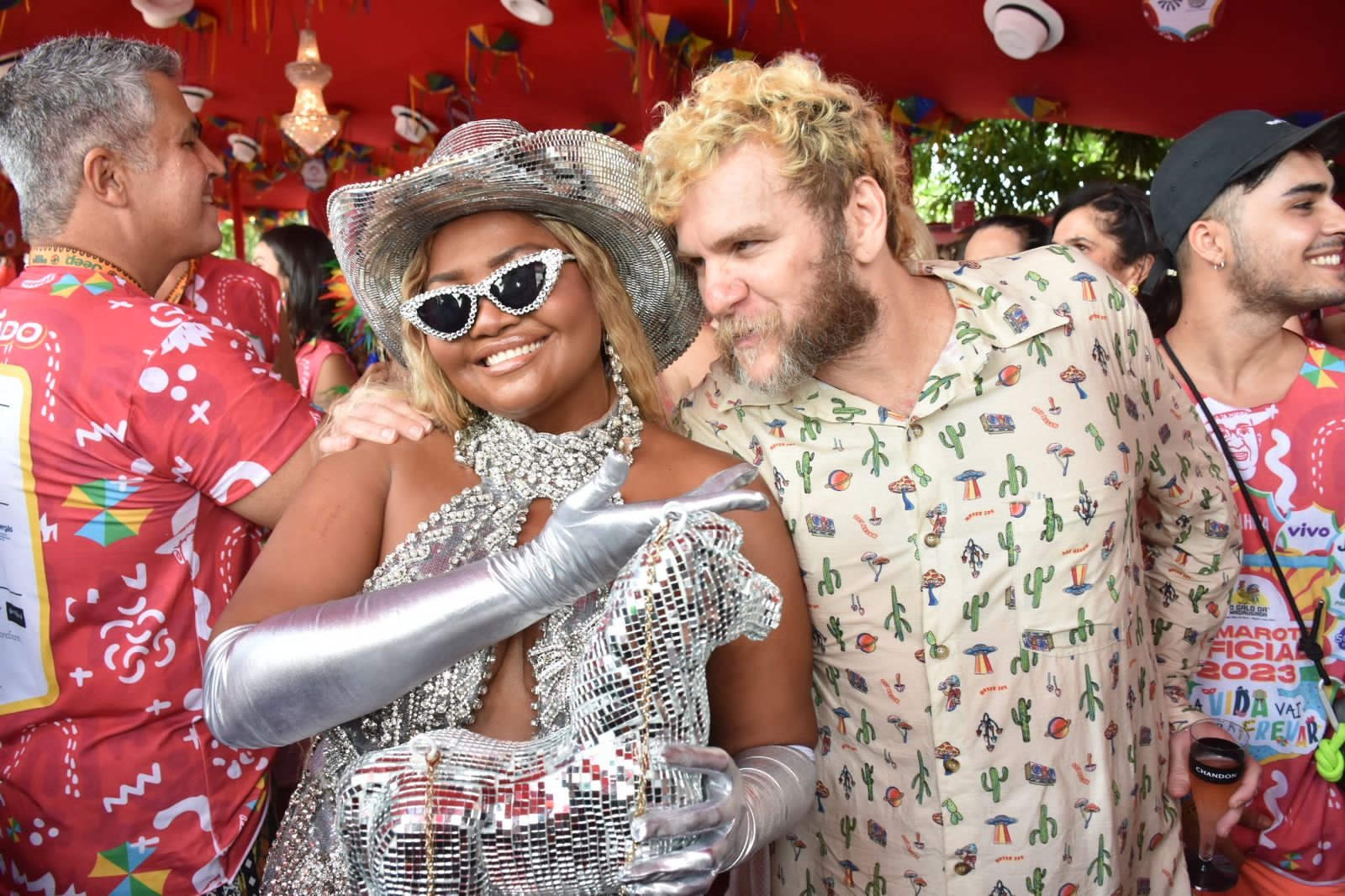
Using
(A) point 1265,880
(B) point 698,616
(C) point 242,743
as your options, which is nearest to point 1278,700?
(A) point 1265,880

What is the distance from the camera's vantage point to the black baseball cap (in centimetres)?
237

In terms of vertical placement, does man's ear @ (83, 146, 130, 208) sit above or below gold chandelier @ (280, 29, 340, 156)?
below

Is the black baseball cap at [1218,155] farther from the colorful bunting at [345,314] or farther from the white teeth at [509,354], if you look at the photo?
the colorful bunting at [345,314]

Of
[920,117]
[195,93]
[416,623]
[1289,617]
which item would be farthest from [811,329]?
[195,93]

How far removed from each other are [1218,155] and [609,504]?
202 centimetres

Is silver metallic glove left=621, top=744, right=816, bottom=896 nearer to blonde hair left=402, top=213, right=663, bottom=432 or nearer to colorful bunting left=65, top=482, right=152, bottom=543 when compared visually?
blonde hair left=402, top=213, right=663, bottom=432

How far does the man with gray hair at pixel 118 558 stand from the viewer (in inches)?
69.9

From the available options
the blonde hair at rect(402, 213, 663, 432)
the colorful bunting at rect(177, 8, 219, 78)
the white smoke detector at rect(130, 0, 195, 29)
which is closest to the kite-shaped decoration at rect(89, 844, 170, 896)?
the blonde hair at rect(402, 213, 663, 432)

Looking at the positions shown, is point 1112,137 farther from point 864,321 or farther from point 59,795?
point 59,795

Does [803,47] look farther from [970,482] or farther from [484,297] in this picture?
[484,297]

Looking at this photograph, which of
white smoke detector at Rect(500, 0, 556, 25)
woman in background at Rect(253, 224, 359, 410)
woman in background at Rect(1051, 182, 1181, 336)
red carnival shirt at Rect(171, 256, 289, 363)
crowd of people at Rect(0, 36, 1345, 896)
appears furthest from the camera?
white smoke detector at Rect(500, 0, 556, 25)

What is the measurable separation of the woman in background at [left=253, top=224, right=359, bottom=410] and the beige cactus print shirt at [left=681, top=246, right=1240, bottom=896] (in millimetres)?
2743

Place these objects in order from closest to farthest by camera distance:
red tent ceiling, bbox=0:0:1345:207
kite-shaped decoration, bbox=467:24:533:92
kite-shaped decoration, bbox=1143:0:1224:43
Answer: kite-shaped decoration, bbox=1143:0:1224:43 → red tent ceiling, bbox=0:0:1345:207 → kite-shaped decoration, bbox=467:24:533:92

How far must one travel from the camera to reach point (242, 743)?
1285mm
